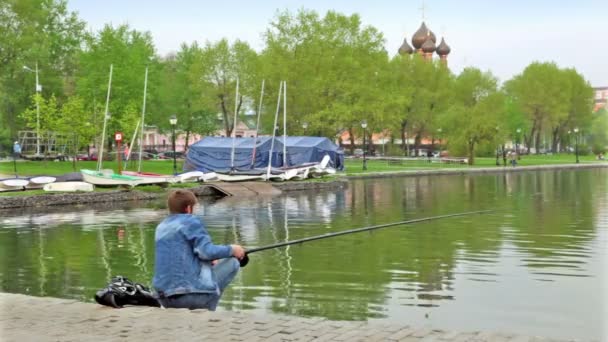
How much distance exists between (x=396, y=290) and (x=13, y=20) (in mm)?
49054

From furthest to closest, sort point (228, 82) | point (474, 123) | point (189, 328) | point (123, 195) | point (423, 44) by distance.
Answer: point (423, 44) → point (228, 82) → point (474, 123) → point (123, 195) → point (189, 328)

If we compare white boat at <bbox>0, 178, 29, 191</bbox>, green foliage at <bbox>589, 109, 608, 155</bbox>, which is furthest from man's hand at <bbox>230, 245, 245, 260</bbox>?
white boat at <bbox>0, 178, 29, 191</bbox>

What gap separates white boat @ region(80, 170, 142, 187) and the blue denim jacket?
2471 cm

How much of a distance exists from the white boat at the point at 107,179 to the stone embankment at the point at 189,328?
2401 cm

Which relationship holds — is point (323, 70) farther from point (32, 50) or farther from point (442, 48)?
point (442, 48)

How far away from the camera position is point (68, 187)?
2967 cm

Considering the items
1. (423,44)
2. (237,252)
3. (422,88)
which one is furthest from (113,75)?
(423,44)

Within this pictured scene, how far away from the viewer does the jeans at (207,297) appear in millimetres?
7078

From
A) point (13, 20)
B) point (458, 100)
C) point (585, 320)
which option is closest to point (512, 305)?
point (585, 320)

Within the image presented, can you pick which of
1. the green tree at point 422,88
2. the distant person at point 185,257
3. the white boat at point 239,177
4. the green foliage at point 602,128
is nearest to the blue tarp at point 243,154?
the white boat at point 239,177

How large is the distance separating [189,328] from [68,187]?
24632 millimetres

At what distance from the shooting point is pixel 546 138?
364 ft

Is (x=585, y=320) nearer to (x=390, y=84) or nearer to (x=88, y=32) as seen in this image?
(x=88, y=32)

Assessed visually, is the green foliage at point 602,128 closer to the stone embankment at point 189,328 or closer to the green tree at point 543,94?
the stone embankment at point 189,328
